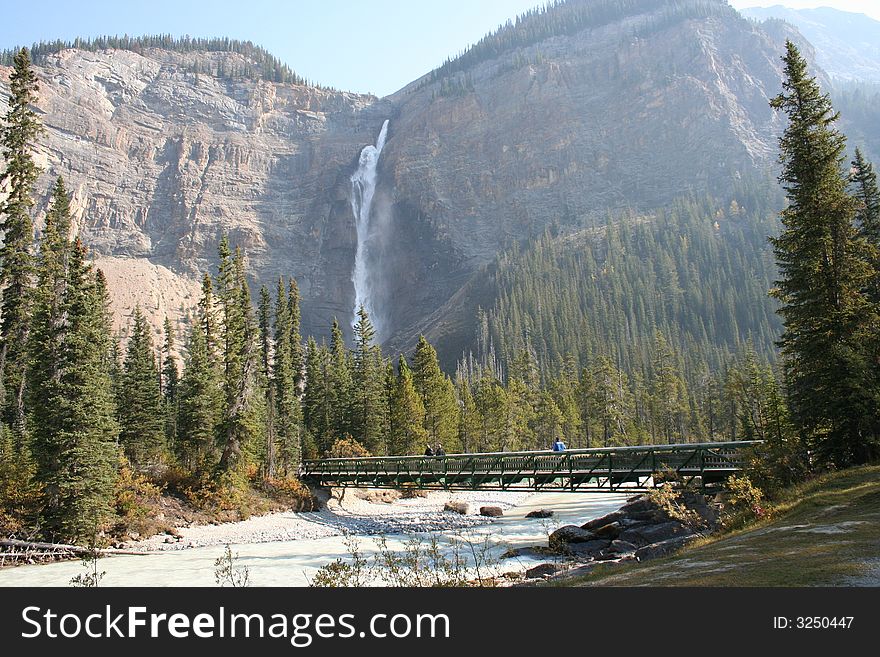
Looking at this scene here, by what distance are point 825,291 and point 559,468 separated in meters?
14.5

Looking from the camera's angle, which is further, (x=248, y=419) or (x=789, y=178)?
(x=248, y=419)

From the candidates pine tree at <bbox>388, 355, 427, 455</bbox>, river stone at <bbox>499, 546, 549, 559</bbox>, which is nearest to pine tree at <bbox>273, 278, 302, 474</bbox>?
pine tree at <bbox>388, 355, 427, 455</bbox>

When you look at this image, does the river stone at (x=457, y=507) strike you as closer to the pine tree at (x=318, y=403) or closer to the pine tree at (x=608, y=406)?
the pine tree at (x=318, y=403)

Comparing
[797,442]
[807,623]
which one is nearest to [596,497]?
[797,442]

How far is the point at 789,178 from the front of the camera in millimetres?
21641

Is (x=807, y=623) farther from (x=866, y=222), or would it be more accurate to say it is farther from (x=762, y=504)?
(x=866, y=222)

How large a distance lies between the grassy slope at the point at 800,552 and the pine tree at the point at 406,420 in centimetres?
4554

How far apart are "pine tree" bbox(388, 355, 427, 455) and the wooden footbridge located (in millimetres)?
13706

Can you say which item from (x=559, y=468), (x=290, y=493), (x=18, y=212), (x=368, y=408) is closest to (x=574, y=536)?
(x=559, y=468)

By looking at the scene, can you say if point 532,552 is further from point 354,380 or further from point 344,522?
point 354,380

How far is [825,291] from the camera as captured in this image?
1959cm

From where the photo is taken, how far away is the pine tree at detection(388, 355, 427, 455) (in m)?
57.3

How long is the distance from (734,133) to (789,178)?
19455 cm

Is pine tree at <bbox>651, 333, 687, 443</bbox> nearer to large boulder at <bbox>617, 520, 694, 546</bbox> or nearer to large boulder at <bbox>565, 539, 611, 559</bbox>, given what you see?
large boulder at <bbox>617, 520, 694, 546</bbox>
